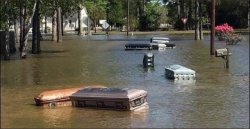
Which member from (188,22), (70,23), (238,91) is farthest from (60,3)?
(70,23)

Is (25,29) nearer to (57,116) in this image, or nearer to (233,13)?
(57,116)

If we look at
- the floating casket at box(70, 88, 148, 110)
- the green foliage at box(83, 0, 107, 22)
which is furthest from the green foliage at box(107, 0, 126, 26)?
the floating casket at box(70, 88, 148, 110)

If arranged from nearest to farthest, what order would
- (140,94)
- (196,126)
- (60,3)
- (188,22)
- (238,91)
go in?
(196,126) → (140,94) → (238,91) → (60,3) → (188,22)

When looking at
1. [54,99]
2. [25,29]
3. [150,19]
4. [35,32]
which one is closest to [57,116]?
[54,99]

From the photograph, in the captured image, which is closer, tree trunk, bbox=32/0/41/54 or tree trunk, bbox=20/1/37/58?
tree trunk, bbox=20/1/37/58

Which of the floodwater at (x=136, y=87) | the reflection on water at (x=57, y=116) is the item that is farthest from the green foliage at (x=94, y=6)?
the reflection on water at (x=57, y=116)

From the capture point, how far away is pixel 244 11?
99.4 m

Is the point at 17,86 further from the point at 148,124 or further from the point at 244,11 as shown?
the point at 244,11

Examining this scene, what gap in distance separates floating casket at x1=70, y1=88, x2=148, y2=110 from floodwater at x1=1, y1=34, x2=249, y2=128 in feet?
0.70

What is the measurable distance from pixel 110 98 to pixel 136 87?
461 cm

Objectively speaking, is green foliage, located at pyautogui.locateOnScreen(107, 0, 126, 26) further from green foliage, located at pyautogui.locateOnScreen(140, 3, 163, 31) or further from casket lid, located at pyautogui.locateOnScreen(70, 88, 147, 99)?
casket lid, located at pyautogui.locateOnScreen(70, 88, 147, 99)

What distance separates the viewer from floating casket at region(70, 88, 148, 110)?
13.4m

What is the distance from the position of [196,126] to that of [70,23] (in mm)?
113326

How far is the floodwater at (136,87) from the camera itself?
479 inches
